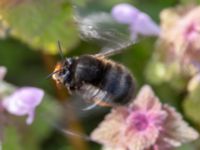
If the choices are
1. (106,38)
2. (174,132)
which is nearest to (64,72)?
(106,38)

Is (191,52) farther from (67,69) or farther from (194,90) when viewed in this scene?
(67,69)

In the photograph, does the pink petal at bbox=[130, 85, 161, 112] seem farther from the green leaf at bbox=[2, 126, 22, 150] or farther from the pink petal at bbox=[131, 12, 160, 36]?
the green leaf at bbox=[2, 126, 22, 150]

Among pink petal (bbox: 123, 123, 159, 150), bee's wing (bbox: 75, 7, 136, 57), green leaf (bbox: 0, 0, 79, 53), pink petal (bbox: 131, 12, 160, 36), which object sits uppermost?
pink petal (bbox: 131, 12, 160, 36)

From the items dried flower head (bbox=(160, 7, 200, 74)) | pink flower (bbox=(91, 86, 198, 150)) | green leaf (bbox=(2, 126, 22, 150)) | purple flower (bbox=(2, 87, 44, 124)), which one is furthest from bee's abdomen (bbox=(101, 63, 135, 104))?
green leaf (bbox=(2, 126, 22, 150))

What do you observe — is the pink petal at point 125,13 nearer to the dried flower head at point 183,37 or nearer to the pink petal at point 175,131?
the dried flower head at point 183,37

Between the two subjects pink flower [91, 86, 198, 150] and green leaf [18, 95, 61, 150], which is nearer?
pink flower [91, 86, 198, 150]

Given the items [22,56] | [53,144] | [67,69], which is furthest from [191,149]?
[22,56]

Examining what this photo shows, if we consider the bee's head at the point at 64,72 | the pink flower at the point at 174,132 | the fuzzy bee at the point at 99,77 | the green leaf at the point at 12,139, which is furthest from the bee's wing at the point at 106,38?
the green leaf at the point at 12,139
